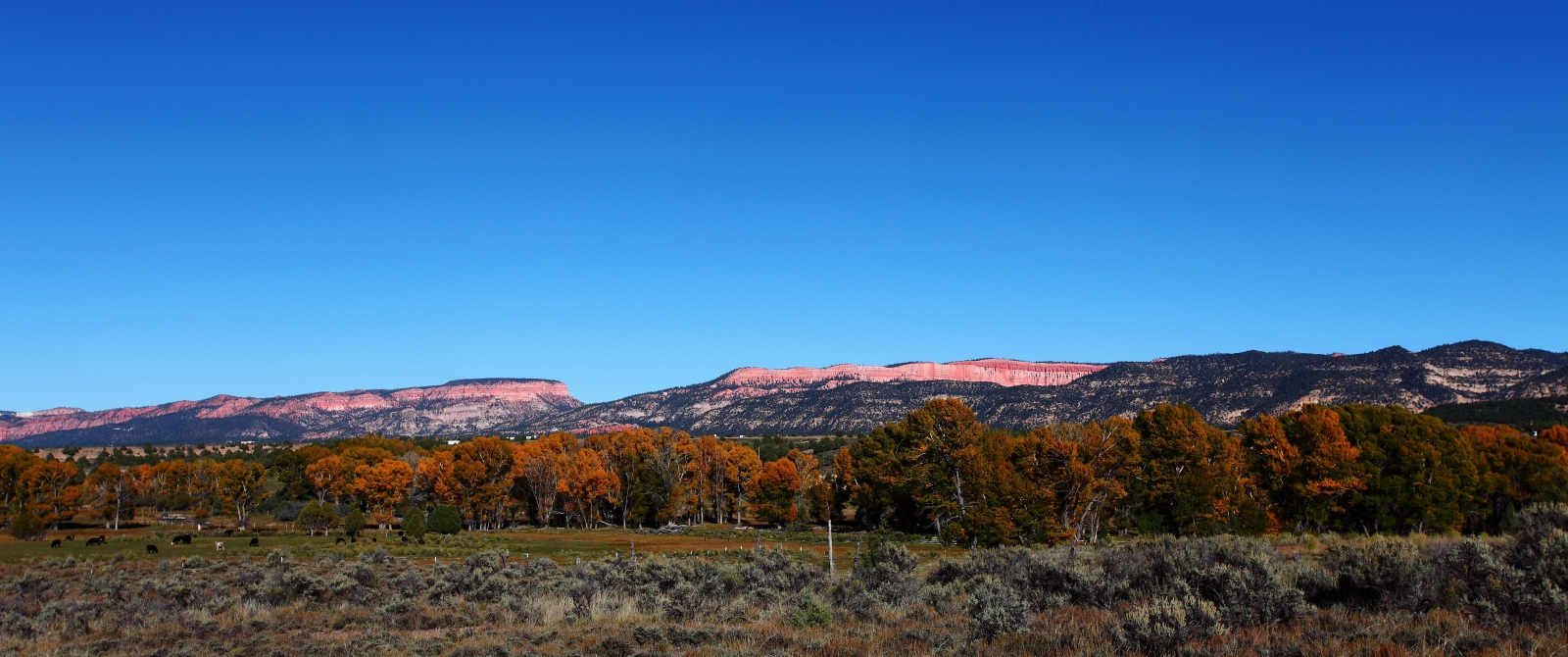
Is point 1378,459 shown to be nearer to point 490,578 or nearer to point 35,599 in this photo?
point 490,578

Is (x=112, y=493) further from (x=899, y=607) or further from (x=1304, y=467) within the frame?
(x=1304, y=467)

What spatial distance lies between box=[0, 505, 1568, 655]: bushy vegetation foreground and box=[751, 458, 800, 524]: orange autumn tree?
6301 cm

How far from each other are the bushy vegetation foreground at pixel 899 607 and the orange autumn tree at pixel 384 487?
60708mm

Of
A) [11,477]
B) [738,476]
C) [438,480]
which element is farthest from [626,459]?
[11,477]

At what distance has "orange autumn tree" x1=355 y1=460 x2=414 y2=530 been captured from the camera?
289 ft

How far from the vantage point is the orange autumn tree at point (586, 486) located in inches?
3632

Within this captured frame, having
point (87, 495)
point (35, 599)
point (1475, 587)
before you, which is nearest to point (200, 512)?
point (87, 495)

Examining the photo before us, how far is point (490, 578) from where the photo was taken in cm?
2627

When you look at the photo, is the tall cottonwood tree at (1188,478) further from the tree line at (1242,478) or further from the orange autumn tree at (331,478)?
the orange autumn tree at (331,478)

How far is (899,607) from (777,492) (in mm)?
74499

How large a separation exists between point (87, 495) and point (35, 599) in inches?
3126

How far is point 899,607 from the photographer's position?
760 inches

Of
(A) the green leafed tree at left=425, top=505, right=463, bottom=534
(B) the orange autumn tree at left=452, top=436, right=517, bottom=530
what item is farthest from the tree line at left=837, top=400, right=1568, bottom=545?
(B) the orange autumn tree at left=452, top=436, right=517, bottom=530

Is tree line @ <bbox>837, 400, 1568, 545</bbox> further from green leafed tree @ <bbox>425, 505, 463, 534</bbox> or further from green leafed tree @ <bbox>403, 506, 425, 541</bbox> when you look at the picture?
green leafed tree @ <bbox>425, 505, 463, 534</bbox>
